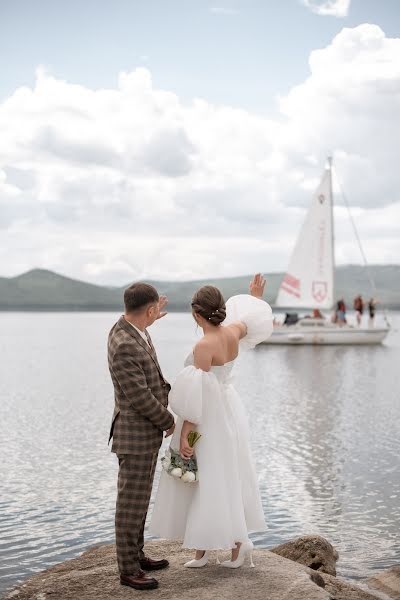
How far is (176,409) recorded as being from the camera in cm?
553

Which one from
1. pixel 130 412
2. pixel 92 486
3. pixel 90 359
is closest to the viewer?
pixel 130 412

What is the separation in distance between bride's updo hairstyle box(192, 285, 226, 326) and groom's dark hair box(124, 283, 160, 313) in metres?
0.30

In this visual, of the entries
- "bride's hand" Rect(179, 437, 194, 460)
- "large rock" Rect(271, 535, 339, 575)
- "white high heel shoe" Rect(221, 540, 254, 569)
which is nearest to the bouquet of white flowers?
"bride's hand" Rect(179, 437, 194, 460)

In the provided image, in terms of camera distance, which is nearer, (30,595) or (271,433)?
(30,595)

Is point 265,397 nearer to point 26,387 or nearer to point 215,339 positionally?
point 26,387

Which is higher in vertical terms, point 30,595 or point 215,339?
point 215,339

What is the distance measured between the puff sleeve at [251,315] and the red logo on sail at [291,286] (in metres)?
40.5

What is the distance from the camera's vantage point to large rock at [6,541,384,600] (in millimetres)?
5242

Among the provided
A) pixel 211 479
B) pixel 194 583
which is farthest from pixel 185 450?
pixel 194 583

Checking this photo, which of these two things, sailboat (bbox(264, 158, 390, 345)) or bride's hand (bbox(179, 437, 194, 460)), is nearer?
bride's hand (bbox(179, 437, 194, 460))

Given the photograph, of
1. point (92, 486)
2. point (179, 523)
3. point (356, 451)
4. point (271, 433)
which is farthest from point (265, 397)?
point (179, 523)

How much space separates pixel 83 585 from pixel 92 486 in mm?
4749

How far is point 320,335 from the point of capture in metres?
43.0

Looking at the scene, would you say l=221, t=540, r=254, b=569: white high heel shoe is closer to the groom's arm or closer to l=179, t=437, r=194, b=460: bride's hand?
l=179, t=437, r=194, b=460: bride's hand
